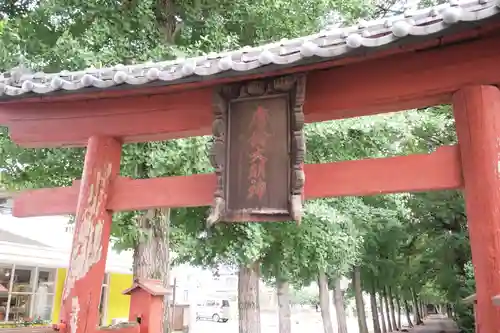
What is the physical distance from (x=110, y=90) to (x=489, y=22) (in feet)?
9.29

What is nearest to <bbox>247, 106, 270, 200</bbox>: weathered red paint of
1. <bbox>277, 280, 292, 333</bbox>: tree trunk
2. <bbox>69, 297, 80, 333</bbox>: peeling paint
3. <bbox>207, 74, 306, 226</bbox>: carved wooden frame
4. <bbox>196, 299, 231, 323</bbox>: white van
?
<bbox>207, 74, 306, 226</bbox>: carved wooden frame

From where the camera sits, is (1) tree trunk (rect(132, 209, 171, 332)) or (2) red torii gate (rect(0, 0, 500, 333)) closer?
(2) red torii gate (rect(0, 0, 500, 333))

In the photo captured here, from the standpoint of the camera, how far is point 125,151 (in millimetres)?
6938

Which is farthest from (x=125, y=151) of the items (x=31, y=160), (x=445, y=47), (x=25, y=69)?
(x=445, y=47)

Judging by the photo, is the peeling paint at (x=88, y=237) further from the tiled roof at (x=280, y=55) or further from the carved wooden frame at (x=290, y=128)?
the carved wooden frame at (x=290, y=128)

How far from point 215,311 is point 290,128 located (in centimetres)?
3966

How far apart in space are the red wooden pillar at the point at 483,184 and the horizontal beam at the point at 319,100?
6.8 inches

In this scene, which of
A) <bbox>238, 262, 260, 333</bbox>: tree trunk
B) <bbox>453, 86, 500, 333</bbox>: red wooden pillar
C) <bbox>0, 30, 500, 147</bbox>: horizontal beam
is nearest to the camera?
<bbox>453, 86, 500, 333</bbox>: red wooden pillar

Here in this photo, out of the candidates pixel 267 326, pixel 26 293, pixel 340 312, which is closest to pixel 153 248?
pixel 26 293

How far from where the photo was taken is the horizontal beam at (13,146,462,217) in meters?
3.18

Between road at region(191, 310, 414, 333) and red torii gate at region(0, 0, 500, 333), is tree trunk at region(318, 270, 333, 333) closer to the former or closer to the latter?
road at region(191, 310, 414, 333)

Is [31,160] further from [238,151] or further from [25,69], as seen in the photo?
[238,151]

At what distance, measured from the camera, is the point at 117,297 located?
54.3 feet

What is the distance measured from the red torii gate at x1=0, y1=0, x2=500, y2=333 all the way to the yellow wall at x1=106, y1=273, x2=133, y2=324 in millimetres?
12810
